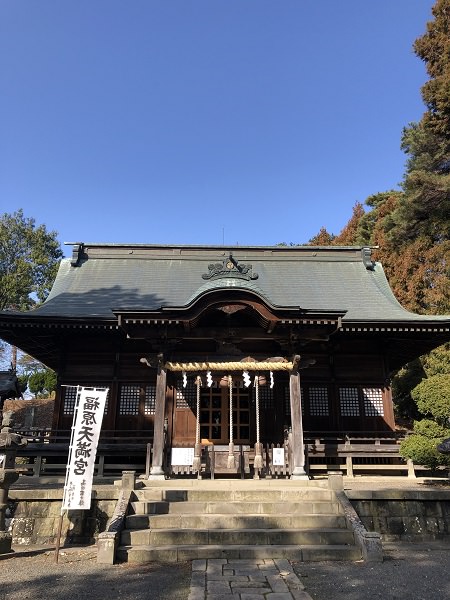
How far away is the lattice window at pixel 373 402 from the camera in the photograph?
13.7 metres

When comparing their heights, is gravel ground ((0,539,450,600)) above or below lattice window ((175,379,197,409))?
below

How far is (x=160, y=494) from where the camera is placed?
8.57 metres

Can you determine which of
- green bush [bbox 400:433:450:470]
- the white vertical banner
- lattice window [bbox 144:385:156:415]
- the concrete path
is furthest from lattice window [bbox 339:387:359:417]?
the white vertical banner

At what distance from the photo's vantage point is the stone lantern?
24.4 ft

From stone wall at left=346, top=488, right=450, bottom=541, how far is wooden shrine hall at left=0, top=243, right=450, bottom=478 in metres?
1.92

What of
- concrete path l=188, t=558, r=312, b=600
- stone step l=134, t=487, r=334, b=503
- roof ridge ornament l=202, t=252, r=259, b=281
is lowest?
concrete path l=188, t=558, r=312, b=600

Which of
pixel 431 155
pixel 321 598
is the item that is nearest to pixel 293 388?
pixel 321 598

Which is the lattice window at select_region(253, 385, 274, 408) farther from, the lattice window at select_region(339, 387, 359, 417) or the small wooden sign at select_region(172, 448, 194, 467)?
the small wooden sign at select_region(172, 448, 194, 467)

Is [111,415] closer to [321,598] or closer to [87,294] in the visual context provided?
[87,294]

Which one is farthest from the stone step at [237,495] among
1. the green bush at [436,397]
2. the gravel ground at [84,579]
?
the green bush at [436,397]

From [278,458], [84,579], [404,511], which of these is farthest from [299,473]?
[84,579]

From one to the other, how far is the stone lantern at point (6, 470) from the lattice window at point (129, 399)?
5.48 m

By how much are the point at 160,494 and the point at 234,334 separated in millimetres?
4405

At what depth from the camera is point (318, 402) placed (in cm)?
1374
